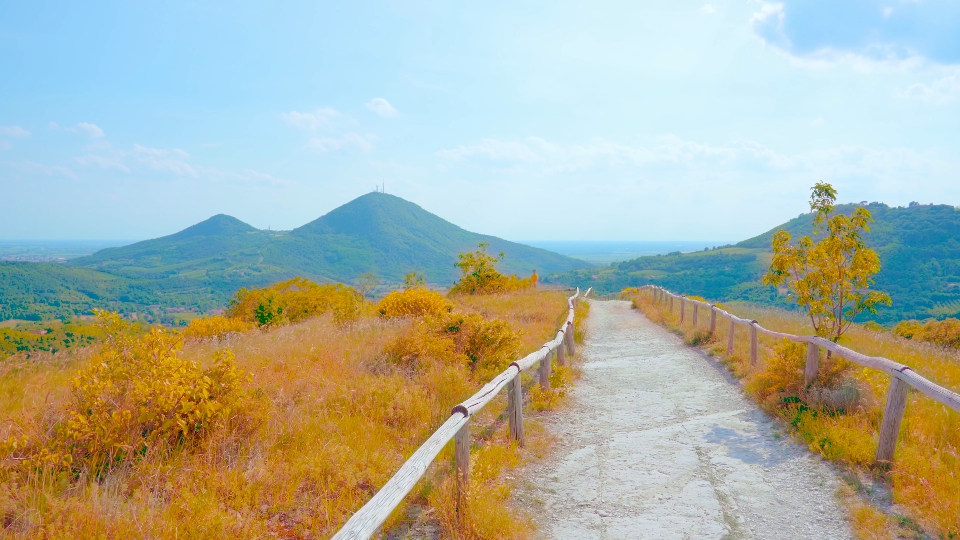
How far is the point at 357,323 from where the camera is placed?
12727mm

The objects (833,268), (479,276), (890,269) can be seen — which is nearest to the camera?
(833,268)

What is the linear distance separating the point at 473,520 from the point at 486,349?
205 inches

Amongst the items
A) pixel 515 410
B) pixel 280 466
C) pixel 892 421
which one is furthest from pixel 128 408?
pixel 892 421

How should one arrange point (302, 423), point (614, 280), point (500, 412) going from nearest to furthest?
point (302, 423)
point (500, 412)
point (614, 280)

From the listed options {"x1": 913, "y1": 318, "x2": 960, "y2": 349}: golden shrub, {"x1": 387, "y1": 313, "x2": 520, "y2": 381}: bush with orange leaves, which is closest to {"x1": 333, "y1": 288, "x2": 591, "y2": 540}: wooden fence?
{"x1": 387, "y1": 313, "x2": 520, "y2": 381}: bush with orange leaves

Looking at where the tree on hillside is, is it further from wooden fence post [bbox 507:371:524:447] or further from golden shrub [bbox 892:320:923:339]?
golden shrub [bbox 892:320:923:339]

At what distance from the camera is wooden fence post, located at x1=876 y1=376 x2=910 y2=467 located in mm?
4977

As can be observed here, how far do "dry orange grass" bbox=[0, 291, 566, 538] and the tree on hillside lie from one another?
5.05 meters

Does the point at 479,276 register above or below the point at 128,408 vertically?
above

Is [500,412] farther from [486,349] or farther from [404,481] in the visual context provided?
[404,481]

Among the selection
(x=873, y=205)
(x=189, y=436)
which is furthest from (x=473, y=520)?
(x=873, y=205)

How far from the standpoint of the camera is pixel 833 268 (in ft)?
26.8

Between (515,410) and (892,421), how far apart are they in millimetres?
3738

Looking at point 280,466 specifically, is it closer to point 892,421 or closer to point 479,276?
point 892,421
